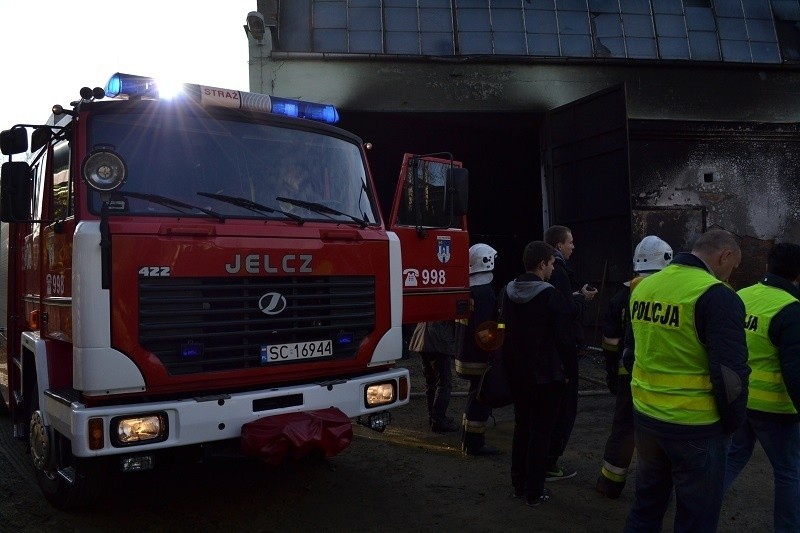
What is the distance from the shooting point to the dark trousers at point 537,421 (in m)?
4.61

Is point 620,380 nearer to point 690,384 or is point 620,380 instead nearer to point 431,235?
point 690,384

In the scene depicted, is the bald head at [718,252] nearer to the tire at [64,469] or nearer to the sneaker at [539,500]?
the sneaker at [539,500]

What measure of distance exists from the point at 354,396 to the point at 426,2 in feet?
30.0

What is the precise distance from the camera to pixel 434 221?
5711 millimetres

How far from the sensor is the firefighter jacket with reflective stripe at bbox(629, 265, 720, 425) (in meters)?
3.11

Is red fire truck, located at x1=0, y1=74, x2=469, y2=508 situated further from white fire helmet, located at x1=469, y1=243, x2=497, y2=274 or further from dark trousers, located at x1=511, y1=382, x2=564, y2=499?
white fire helmet, located at x1=469, y1=243, x2=497, y2=274

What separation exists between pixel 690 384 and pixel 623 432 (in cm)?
175

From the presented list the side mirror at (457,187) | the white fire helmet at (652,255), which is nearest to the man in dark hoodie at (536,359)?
the white fire helmet at (652,255)

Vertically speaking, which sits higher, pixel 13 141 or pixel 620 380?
pixel 13 141

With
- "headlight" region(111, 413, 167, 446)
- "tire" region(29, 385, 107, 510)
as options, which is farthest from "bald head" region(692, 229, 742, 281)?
"tire" region(29, 385, 107, 510)

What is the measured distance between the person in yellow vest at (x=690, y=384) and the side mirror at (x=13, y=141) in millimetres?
3780

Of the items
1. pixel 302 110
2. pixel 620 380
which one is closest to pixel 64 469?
pixel 302 110

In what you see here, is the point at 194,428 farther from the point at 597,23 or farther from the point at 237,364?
the point at 597,23

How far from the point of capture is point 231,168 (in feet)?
14.6
